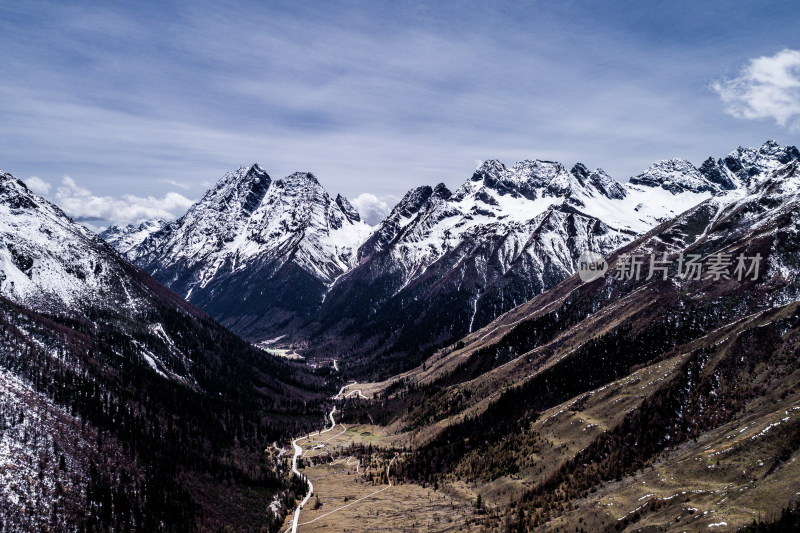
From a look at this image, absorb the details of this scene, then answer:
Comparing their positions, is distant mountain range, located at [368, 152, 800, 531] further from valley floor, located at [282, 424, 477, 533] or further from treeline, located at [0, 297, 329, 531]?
treeline, located at [0, 297, 329, 531]

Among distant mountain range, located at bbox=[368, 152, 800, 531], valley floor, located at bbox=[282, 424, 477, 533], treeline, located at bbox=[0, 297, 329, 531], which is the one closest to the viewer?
distant mountain range, located at bbox=[368, 152, 800, 531]

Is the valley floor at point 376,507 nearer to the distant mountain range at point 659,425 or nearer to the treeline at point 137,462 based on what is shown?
the distant mountain range at point 659,425

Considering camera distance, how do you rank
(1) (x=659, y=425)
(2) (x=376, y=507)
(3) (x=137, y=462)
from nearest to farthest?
(1) (x=659, y=425)
(2) (x=376, y=507)
(3) (x=137, y=462)

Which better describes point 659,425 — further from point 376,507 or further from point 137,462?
point 137,462

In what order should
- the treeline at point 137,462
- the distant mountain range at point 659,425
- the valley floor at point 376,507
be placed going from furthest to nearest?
the treeline at point 137,462 → the valley floor at point 376,507 → the distant mountain range at point 659,425

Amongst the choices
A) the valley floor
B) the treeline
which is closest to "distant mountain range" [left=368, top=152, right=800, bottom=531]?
the valley floor

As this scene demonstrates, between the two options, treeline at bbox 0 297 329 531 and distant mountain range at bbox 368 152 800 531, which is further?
treeline at bbox 0 297 329 531

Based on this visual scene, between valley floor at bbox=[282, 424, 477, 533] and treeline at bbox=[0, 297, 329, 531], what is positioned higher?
treeline at bbox=[0, 297, 329, 531]

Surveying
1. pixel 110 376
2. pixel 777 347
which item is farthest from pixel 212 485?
pixel 777 347

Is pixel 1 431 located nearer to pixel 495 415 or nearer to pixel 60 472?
pixel 60 472

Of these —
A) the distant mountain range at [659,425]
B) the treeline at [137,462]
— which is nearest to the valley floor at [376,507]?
the distant mountain range at [659,425]

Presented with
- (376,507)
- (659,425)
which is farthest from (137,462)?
(659,425)
